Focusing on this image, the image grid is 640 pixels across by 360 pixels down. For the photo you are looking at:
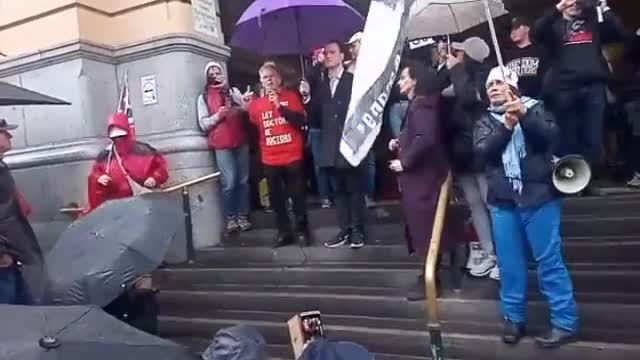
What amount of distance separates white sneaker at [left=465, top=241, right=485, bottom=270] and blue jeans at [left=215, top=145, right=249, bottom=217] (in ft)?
10.7

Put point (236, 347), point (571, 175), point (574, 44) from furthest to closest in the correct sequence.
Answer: point (574, 44) → point (571, 175) → point (236, 347)

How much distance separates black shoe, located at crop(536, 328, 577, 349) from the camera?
5.01 m

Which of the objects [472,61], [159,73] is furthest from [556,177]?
[159,73]

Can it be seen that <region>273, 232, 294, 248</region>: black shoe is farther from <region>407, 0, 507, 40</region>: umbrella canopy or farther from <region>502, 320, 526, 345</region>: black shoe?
<region>502, 320, 526, 345</region>: black shoe

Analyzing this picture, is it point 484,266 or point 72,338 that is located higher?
point 72,338

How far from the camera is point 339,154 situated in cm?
718

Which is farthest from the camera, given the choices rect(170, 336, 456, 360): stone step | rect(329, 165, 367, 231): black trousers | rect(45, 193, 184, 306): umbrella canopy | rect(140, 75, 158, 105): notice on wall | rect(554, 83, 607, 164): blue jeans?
rect(140, 75, 158, 105): notice on wall

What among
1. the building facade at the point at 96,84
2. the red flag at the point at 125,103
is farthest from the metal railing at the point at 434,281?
the red flag at the point at 125,103

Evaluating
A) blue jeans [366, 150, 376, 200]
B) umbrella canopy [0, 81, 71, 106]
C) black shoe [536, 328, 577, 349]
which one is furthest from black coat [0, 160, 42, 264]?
black shoe [536, 328, 577, 349]

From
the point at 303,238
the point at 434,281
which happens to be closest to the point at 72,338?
the point at 434,281

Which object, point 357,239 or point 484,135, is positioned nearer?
point 484,135

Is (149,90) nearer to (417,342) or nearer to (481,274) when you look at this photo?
(481,274)

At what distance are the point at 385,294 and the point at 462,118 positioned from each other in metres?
1.59

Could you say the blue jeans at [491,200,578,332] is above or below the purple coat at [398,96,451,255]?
below
